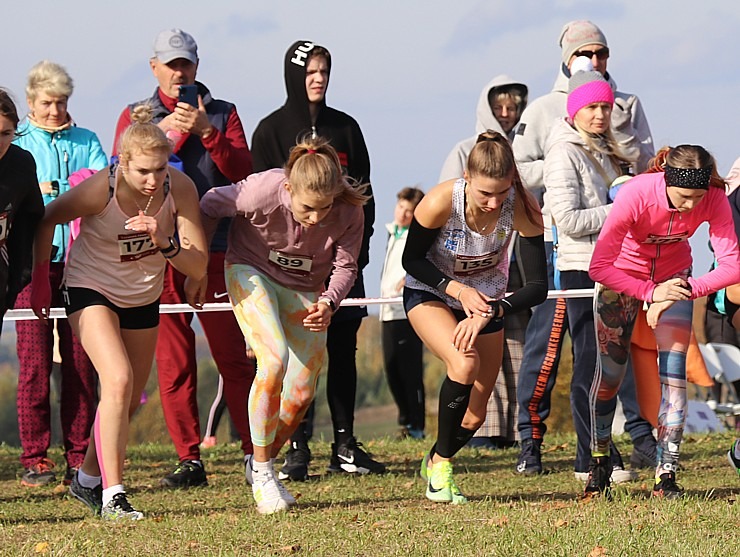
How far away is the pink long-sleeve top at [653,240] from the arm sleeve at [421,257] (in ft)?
2.73

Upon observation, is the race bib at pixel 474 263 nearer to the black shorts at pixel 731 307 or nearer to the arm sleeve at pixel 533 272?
the arm sleeve at pixel 533 272

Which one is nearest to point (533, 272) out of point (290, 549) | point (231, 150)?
point (231, 150)

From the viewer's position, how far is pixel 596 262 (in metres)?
7.02

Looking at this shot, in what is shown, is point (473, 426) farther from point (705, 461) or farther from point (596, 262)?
point (705, 461)

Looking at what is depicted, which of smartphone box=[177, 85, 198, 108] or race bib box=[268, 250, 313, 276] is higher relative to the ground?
smartphone box=[177, 85, 198, 108]

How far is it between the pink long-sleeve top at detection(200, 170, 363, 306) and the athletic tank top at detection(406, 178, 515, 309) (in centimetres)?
42

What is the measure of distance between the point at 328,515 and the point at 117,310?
1.53 meters

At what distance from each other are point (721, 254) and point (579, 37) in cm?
266

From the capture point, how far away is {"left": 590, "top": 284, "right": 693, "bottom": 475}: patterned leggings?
278 inches

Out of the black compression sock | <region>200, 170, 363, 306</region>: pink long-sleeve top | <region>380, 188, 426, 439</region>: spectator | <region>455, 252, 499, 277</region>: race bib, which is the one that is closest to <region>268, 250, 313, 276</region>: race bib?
<region>200, 170, 363, 306</region>: pink long-sleeve top

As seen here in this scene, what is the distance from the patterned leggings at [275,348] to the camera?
686cm

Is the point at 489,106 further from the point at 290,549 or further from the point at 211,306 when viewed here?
the point at 290,549

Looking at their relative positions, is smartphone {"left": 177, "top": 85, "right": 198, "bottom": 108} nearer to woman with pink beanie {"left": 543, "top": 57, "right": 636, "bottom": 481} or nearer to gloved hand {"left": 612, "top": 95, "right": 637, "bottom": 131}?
woman with pink beanie {"left": 543, "top": 57, "right": 636, "bottom": 481}

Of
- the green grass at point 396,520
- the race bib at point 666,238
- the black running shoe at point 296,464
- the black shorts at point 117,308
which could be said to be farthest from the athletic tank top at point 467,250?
the black running shoe at point 296,464
